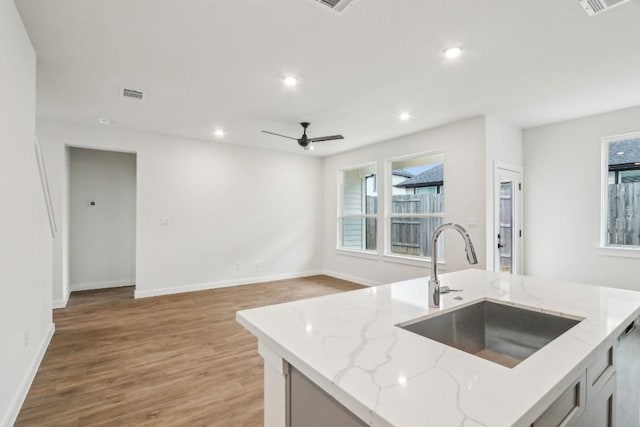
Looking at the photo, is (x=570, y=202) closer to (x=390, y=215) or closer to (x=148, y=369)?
(x=390, y=215)

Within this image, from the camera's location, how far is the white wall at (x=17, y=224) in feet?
6.23

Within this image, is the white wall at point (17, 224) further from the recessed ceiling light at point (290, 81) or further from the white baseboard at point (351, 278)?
the white baseboard at point (351, 278)

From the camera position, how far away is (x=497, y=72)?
301 centimetres

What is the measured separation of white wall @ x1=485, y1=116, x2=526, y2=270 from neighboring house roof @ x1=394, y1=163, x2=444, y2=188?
90 cm

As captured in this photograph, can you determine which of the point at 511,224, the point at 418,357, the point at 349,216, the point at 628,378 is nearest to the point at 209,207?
the point at 349,216

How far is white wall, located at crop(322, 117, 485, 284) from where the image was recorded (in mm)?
4312

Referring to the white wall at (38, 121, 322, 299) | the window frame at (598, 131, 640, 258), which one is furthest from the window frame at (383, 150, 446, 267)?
the window frame at (598, 131, 640, 258)

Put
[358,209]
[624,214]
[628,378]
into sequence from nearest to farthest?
1. [628,378]
2. [624,214]
3. [358,209]

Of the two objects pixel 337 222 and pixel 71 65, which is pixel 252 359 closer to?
pixel 71 65

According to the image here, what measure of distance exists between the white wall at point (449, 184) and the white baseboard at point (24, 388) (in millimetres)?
4563

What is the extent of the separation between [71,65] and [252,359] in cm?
311

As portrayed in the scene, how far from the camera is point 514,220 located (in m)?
4.81

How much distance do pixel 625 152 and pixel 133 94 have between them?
19.7 feet

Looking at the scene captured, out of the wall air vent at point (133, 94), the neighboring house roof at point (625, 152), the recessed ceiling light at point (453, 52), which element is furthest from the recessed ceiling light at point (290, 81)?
the neighboring house roof at point (625, 152)
